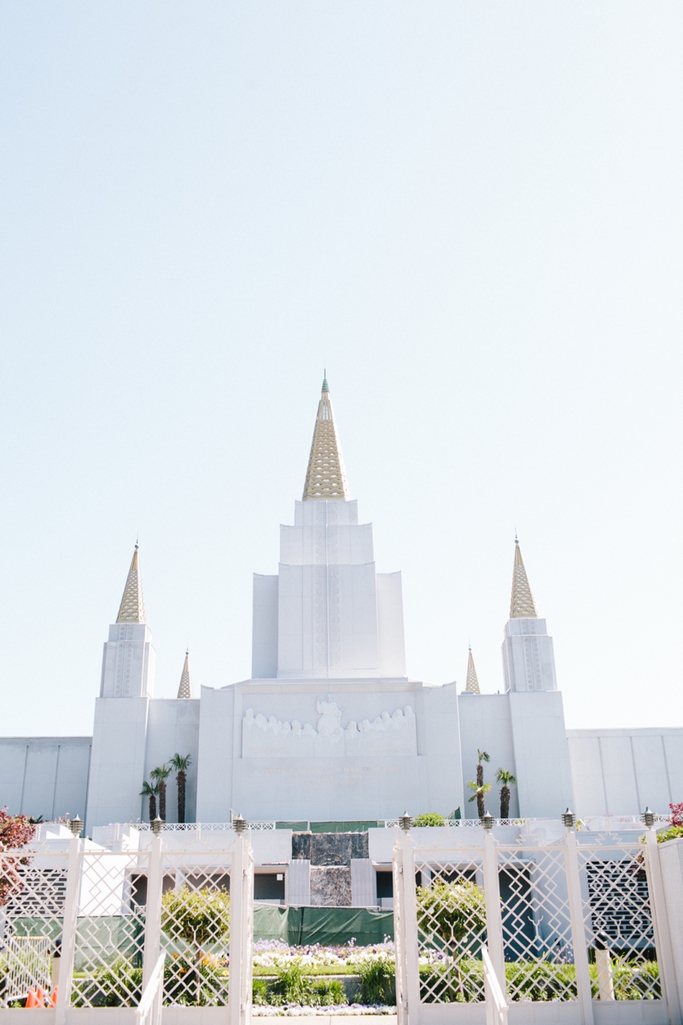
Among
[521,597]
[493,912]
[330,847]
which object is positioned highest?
[521,597]

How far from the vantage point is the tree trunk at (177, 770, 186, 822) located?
32188mm

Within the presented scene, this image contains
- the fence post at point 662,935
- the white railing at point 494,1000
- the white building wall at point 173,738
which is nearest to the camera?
the white railing at point 494,1000

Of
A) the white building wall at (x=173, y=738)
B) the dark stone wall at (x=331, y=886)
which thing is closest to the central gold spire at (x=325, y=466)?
the white building wall at (x=173, y=738)

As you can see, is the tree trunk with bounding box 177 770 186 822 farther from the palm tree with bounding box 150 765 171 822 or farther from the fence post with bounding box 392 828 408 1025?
the fence post with bounding box 392 828 408 1025

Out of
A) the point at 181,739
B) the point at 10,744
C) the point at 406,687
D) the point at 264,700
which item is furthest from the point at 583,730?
the point at 10,744

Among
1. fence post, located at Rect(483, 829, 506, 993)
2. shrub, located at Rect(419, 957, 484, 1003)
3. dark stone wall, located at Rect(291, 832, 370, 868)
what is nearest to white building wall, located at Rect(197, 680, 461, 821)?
dark stone wall, located at Rect(291, 832, 370, 868)

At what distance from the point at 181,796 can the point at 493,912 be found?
24458 mm

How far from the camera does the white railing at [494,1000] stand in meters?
7.52

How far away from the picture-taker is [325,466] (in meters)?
39.6

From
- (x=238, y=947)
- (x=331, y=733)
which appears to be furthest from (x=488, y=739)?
(x=238, y=947)

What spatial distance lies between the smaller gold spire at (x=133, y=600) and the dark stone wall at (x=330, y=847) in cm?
1232

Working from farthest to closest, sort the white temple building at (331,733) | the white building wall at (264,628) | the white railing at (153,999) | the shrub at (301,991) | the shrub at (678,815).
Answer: the white building wall at (264,628) → the white temple building at (331,733) → the shrub at (678,815) → the shrub at (301,991) → the white railing at (153,999)

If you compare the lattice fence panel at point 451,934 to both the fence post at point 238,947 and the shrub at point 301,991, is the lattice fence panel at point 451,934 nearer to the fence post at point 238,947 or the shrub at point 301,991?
the shrub at point 301,991

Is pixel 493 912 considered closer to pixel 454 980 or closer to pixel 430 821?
pixel 454 980
